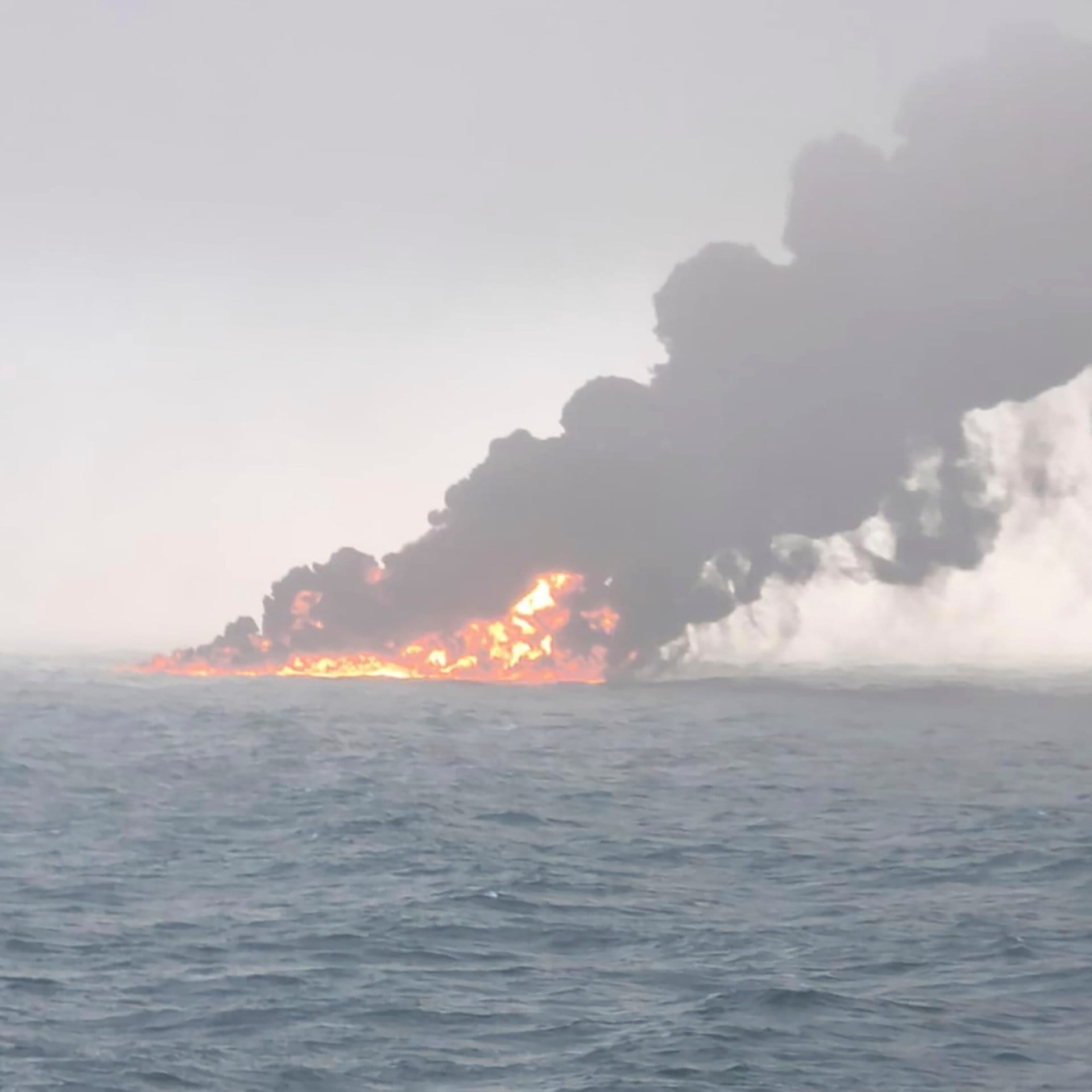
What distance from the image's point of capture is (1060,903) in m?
32.6

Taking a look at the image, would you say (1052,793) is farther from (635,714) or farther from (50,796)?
(635,714)

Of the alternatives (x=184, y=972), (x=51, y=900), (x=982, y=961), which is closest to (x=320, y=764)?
(x=51, y=900)

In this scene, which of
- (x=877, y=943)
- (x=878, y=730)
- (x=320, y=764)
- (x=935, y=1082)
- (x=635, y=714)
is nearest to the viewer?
(x=935, y=1082)

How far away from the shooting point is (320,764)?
64.1 metres

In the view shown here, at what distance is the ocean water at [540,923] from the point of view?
2181 cm

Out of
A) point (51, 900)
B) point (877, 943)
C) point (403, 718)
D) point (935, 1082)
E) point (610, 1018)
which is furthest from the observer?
point (403, 718)

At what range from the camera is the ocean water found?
21.8 meters

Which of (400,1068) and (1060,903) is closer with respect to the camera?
(400,1068)

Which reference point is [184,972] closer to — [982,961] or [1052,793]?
[982,961]

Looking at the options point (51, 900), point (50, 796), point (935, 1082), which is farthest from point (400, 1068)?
point (50, 796)

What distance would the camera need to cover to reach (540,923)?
1225 inches

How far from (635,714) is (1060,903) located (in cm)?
7611

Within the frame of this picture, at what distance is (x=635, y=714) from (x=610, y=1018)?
85067mm

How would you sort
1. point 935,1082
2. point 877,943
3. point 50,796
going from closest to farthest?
1. point 935,1082
2. point 877,943
3. point 50,796
